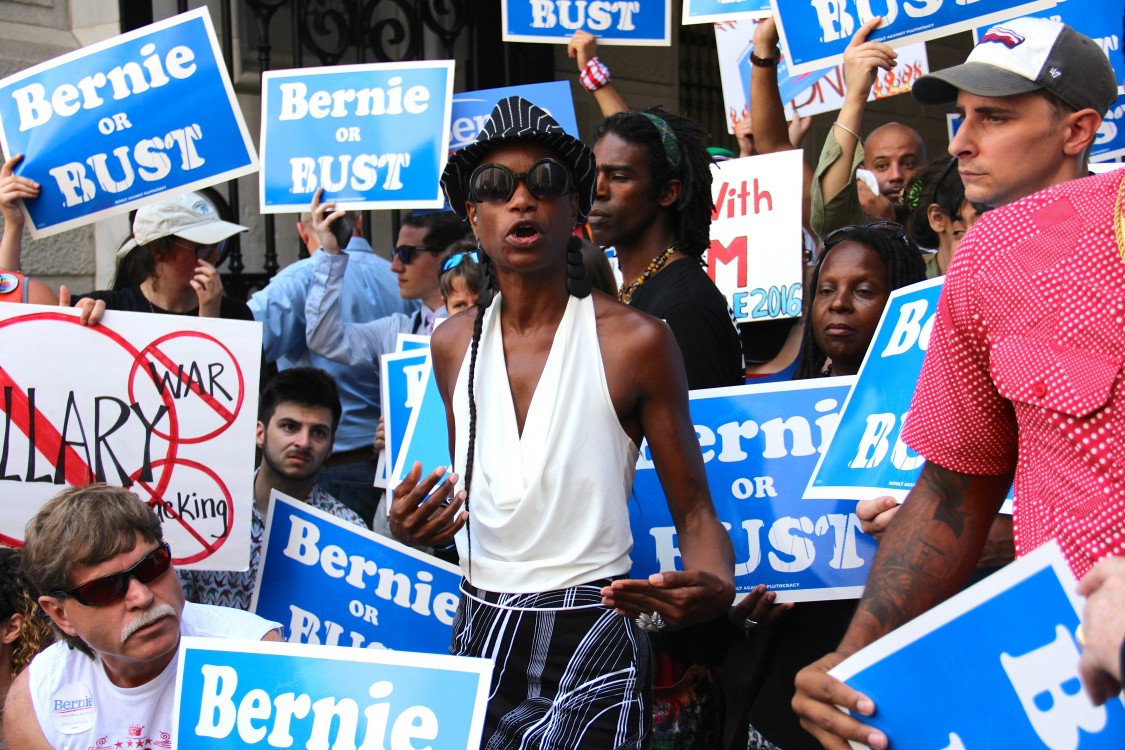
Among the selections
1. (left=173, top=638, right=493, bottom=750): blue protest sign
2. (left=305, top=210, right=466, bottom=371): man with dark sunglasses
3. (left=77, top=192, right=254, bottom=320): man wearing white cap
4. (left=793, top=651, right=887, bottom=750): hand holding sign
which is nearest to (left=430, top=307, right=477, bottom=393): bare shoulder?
(left=173, top=638, right=493, bottom=750): blue protest sign

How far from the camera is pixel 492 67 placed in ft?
30.1

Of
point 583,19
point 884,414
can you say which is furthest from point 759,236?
point 884,414

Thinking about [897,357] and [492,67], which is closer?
[897,357]

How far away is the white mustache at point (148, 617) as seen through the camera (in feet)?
11.0

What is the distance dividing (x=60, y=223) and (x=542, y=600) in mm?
3212

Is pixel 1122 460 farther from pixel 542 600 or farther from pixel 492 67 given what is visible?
pixel 492 67

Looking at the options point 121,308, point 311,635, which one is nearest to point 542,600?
point 311,635

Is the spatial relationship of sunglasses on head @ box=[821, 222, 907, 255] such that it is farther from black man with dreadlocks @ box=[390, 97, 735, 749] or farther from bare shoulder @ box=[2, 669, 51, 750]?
bare shoulder @ box=[2, 669, 51, 750]

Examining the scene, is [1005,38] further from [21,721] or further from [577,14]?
[577,14]

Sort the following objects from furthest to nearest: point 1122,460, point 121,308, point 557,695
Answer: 1. point 121,308
2. point 557,695
3. point 1122,460

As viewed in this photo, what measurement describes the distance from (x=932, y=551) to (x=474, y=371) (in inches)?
46.1

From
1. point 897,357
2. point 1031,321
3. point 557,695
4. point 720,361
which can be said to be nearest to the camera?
point 1031,321

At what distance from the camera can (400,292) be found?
6293mm

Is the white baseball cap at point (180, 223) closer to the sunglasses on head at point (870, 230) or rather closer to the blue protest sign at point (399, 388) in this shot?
the blue protest sign at point (399, 388)
